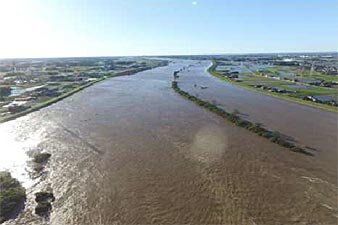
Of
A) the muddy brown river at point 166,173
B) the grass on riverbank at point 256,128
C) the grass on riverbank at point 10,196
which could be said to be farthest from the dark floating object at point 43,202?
the grass on riverbank at point 256,128

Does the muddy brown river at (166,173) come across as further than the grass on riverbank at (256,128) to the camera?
No

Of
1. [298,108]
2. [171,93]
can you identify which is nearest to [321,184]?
[298,108]

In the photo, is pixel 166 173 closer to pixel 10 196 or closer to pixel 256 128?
pixel 10 196

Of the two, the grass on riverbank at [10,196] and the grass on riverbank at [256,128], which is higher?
the grass on riverbank at [10,196]

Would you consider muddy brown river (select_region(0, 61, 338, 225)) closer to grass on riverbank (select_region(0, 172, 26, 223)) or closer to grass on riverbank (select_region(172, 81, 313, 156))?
grass on riverbank (select_region(0, 172, 26, 223))

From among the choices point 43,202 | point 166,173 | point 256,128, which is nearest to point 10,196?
point 43,202

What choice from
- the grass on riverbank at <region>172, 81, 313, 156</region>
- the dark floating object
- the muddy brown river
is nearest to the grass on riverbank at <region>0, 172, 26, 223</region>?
the muddy brown river

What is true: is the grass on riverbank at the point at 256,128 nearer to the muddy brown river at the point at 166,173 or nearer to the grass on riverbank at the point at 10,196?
the muddy brown river at the point at 166,173
